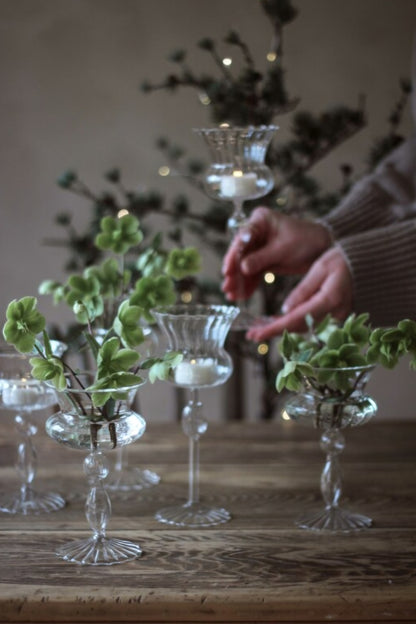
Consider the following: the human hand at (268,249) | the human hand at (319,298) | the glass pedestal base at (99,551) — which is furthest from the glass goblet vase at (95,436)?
the human hand at (268,249)

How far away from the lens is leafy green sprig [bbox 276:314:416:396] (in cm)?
129

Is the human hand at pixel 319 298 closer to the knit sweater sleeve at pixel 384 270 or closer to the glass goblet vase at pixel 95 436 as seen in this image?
the knit sweater sleeve at pixel 384 270

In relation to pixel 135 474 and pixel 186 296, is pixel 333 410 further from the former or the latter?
pixel 186 296

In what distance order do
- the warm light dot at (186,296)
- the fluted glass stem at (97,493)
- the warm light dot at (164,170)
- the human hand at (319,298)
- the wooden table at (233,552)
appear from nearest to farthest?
the wooden table at (233,552), the fluted glass stem at (97,493), the human hand at (319,298), the warm light dot at (186,296), the warm light dot at (164,170)

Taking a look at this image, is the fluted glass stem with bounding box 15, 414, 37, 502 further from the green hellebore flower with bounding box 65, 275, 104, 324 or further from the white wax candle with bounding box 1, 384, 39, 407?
the green hellebore flower with bounding box 65, 275, 104, 324

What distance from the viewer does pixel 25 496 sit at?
150 centimetres

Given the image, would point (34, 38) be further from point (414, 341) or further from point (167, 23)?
point (414, 341)

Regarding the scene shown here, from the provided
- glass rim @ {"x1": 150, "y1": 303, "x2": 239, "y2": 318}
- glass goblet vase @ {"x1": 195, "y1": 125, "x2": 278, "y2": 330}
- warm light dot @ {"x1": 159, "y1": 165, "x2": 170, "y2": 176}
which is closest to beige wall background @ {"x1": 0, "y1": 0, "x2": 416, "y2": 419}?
warm light dot @ {"x1": 159, "y1": 165, "x2": 170, "y2": 176}

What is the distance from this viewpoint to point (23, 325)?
1.20m

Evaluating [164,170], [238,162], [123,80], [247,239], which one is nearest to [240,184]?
[238,162]

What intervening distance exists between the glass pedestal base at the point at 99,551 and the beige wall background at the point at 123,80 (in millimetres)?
2645

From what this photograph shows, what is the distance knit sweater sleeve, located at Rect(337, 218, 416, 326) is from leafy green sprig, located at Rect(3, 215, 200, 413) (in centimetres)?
41

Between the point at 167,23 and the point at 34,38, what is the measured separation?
502 millimetres

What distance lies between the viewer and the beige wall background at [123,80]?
3740 mm
